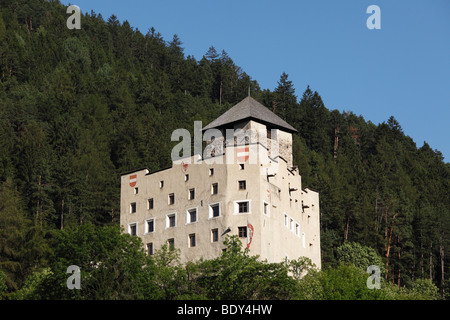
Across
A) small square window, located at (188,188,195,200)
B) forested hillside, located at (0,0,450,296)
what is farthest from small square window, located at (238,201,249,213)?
forested hillside, located at (0,0,450,296)

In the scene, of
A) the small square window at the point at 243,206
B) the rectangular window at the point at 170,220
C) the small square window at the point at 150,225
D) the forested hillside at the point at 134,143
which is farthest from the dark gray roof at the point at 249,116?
Answer: the forested hillside at the point at 134,143

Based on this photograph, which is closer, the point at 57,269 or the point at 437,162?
the point at 57,269

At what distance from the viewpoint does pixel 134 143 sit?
9650cm

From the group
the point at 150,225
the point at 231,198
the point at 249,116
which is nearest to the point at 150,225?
the point at 150,225

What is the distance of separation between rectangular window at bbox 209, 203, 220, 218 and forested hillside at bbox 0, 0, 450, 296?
14353mm

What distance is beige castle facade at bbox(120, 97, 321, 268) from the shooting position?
58.8 metres

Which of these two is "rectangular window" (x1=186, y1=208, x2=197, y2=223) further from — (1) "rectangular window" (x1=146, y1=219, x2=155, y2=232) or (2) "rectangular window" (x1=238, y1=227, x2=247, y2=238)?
(2) "rectangular window" (x1=238, y1=227, x2=247, y2=238)

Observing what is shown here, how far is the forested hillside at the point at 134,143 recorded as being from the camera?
256ft

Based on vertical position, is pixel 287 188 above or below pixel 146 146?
below

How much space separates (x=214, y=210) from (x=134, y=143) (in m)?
38.7
